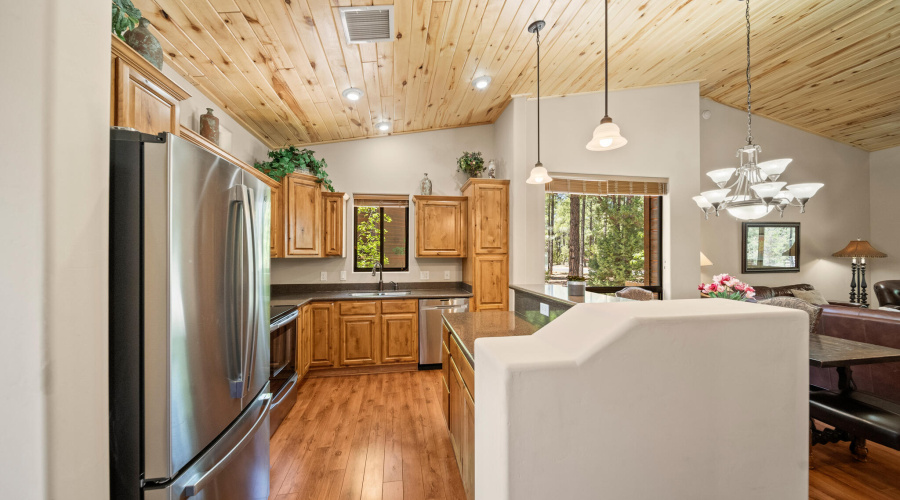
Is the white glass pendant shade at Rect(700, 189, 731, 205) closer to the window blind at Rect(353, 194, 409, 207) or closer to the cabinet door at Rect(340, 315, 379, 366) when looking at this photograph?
the window blind at Rect(353, 194, 409, 207)

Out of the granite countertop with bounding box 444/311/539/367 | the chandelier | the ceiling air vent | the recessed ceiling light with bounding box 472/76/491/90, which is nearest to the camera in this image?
the granite countertop with bounding box 444/311/539/367

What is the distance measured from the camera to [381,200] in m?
4.41

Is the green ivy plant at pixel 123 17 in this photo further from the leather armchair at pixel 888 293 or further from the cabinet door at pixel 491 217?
the leather armchair at pixel 888 293

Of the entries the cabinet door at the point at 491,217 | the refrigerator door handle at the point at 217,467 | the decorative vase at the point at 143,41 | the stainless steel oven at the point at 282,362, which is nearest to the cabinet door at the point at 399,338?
the stainless steel oven at the point at 282,362

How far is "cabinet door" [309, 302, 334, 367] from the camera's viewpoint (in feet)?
12.0

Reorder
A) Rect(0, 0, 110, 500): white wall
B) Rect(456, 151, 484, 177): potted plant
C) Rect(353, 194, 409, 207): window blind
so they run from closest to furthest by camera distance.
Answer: Rect(0, 0, 110, 500): white wall, Rect(456, 151, 484, 177): potted plant, Rect(353, 194, 409, 207): window blind

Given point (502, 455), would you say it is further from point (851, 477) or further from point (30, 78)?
point (851, 477)

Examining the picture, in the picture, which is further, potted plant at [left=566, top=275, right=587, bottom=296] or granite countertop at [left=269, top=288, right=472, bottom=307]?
granite countertop at [left=269, top=288, right=472, bottom=307]

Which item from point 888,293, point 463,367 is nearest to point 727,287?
point 463,367

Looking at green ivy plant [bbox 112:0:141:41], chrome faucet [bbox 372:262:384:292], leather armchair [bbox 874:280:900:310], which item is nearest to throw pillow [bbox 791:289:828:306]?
leather armchair [bbox 874:280:900:310]

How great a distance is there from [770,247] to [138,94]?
6990mm

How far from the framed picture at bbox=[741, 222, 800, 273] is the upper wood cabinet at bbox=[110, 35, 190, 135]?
6453mm

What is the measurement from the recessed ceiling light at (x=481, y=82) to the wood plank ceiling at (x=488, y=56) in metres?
0.08

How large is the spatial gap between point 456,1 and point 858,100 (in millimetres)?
5497
